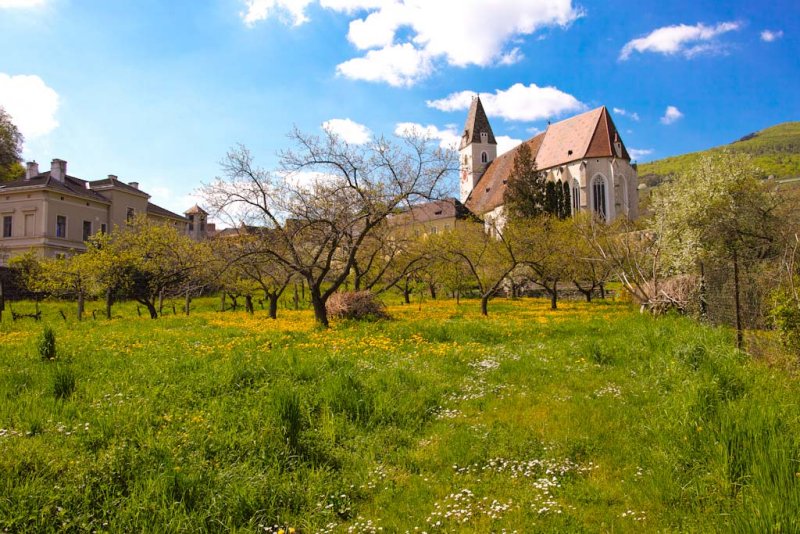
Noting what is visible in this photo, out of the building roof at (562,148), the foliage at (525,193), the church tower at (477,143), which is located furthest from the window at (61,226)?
the church tower at (477,143)

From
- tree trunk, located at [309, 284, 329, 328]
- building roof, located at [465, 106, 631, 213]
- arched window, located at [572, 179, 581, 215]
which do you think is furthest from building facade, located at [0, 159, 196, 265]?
arched window, located at [572, 179, 581, 215]

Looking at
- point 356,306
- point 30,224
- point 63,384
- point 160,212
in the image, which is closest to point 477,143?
point 160,212

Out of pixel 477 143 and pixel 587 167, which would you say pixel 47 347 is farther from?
pixel 477 143

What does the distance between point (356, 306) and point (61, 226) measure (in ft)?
141

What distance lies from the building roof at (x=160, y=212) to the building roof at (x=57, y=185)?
652cm

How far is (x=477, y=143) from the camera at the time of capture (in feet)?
297

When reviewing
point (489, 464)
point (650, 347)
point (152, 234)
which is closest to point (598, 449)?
point (489, 464)

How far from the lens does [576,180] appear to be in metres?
69.7

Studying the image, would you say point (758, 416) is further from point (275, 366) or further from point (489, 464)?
point (275, 366)

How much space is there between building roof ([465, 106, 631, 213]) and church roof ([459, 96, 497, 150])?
653 centimetres

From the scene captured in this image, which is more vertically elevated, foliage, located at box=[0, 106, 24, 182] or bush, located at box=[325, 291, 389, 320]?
foliage, located at box=[0, 106, 24, 182]

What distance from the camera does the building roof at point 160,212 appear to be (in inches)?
2284

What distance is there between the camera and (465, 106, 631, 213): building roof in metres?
68.7

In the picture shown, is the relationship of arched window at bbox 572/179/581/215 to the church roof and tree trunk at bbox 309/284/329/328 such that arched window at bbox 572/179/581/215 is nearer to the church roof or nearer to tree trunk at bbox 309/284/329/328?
→ the church roof
